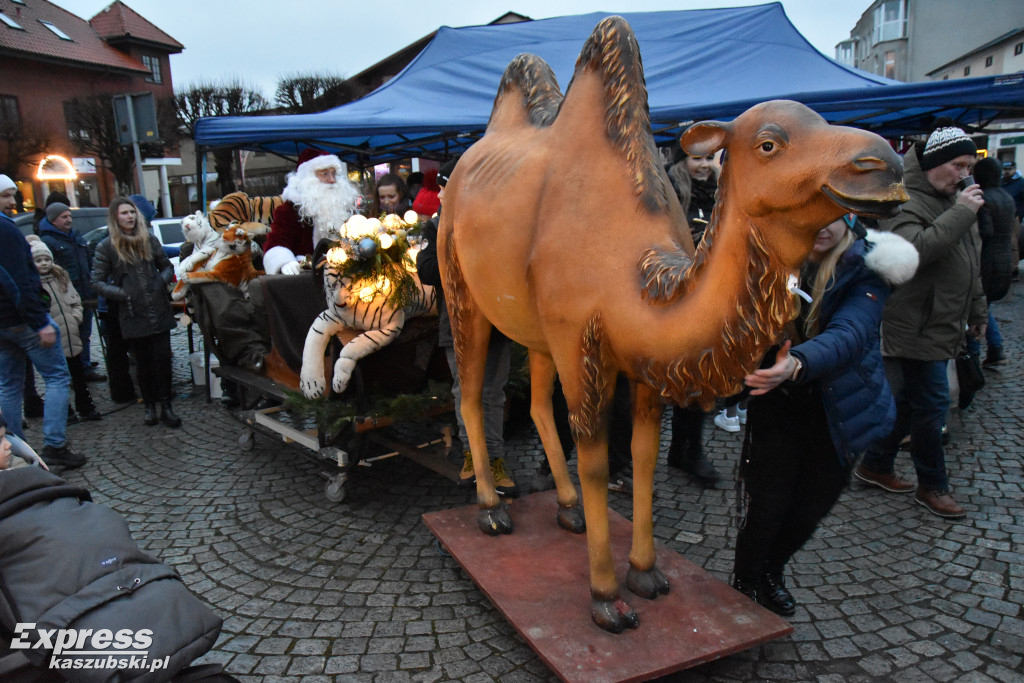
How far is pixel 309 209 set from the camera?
16.6 ft

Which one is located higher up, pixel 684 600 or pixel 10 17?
pixel 10 17

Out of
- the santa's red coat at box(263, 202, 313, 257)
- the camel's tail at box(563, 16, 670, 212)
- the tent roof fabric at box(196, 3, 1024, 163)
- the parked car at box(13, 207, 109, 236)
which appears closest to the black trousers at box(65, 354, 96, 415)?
the santa's red coat at box(263, 202, 313, 257)

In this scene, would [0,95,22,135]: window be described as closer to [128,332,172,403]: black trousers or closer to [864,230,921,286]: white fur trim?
[128,332,172,403]: black trousers

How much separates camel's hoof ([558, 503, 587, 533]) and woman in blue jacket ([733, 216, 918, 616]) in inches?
28.0

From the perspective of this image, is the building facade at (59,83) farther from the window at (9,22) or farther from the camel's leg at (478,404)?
the camel's leg at (478,404)

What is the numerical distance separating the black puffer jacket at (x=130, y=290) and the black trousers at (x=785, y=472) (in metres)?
4.99

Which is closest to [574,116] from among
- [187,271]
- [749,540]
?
[749,540]

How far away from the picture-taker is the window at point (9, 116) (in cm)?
2356

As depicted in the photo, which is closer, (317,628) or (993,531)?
(317,628)

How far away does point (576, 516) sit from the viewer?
3.10 metres

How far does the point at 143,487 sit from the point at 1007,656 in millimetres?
4707

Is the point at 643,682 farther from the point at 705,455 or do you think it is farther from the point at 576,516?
the point at 705,455

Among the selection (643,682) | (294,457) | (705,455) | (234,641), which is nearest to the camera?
(643,682)

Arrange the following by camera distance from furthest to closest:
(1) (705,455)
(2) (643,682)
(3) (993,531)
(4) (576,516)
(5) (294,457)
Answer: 1. (5) (294,457)
2. (1) (705,455)
3. (3) (993,531)
4. (4) (576,516)
5. (2) (643,682)
